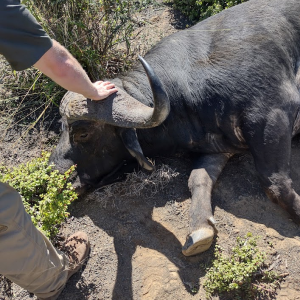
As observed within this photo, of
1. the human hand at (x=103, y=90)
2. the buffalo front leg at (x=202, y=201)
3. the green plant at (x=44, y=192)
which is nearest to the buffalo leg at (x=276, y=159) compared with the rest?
the buffalo front leg at (x=202, y=201)

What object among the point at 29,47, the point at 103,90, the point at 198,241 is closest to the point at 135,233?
the point at 198,241

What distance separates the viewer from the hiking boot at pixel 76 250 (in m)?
3.85

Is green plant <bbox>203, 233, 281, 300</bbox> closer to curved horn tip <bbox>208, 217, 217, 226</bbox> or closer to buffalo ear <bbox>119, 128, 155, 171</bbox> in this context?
curved horn tip <bbox>208, 217, 217, 226</bbox>

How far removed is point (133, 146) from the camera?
4.11 metres

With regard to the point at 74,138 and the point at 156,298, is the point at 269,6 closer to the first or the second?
the point at 74,138

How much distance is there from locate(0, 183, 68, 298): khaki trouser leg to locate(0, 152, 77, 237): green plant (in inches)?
12.7

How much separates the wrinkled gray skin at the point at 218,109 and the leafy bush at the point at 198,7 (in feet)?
4.76

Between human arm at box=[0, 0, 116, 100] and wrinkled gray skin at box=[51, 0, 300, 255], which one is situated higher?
human arm at box=[0, 0, 116, 100]

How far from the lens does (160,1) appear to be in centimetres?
731

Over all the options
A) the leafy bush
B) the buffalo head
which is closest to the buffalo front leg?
the buffalo head

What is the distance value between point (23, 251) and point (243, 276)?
1954mm

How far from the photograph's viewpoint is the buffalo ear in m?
4.06

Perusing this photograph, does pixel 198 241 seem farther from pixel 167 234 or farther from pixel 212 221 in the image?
pixel 167 234

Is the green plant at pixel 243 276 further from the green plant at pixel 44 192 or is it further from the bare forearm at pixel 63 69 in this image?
the bare forearm at pixel 63 69
